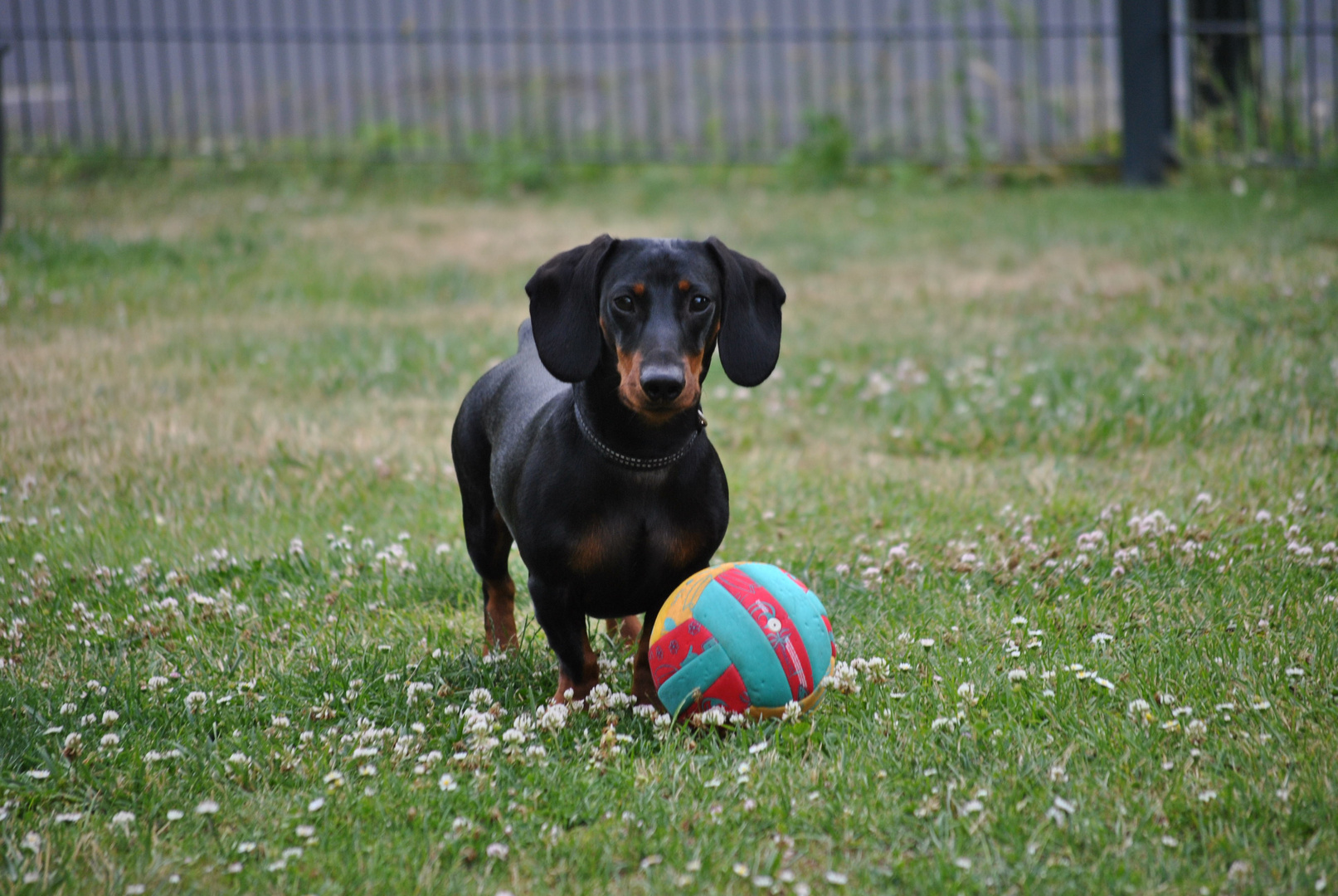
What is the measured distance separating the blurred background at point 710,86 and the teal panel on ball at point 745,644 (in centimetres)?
976

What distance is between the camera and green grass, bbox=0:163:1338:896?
2836 mm

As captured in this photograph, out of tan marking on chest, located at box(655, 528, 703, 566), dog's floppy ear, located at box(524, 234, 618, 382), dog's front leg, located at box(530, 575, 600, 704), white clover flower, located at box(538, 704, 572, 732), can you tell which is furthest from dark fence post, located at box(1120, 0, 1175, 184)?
white clover flower, located at box(538, 704, 572, 732)

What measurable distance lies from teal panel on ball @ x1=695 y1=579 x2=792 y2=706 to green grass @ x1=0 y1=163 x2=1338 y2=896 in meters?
0.12

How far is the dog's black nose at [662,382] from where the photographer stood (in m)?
3.09

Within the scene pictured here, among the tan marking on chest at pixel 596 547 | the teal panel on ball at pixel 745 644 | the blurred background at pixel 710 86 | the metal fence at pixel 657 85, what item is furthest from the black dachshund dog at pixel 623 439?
the metal fence at pixel 657 85

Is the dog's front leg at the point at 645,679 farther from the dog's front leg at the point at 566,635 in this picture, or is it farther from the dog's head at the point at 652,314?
the dog's head at the point at 652,314

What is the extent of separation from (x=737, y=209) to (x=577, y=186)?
2002 millimetres

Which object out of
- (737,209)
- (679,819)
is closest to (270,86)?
(737,209)

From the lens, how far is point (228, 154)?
13297 millimetres

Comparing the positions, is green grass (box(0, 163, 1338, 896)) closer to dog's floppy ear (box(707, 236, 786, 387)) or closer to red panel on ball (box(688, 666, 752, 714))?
red panel on ball (box(688, 666, 752, 714))

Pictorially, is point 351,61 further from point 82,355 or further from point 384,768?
point 384,768

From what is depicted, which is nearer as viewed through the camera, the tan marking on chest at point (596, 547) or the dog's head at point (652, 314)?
the dog's head at point (652, 314)

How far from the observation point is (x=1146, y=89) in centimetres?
1150

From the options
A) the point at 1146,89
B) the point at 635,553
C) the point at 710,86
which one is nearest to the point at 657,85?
the point at 710,86
